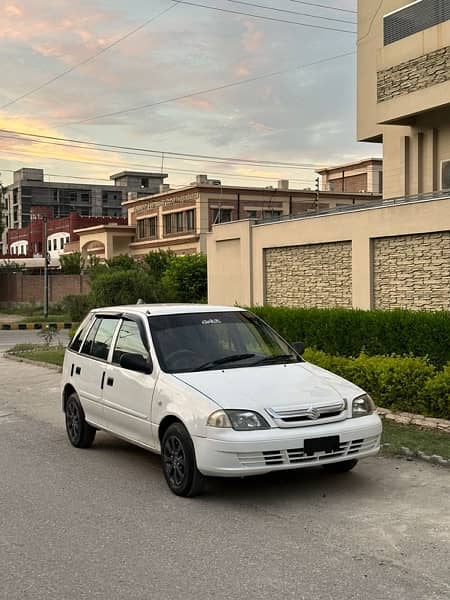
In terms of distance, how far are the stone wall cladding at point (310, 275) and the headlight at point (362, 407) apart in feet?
35.0

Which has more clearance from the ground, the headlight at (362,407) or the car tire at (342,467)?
the headlight at (362,407)

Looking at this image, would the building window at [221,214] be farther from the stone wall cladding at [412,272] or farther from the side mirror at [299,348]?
the side mirror at [299,348]

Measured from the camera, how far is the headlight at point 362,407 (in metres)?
6.90

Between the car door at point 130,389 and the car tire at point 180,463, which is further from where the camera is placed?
the car door at point 130,389

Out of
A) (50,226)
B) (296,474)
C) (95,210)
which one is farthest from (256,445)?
(95,210)

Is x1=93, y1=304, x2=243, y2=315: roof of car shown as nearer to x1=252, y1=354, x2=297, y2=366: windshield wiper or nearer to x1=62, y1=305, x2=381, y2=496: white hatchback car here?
x1=62, y1=305, x2=381, y2=496: white hatchback car

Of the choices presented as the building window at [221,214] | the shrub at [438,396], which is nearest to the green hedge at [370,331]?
the shrub at [438,396]

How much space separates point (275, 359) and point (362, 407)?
1137mm

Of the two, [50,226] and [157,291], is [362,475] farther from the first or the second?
[50,226]

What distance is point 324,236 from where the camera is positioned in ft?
60.1

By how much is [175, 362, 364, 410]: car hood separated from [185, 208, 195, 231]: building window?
58851mm

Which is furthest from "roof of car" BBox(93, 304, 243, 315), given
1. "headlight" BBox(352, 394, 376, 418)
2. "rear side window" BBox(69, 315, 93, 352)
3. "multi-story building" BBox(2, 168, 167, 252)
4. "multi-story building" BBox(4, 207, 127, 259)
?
"multi-story building" BBox(2, 168, 167, 252)

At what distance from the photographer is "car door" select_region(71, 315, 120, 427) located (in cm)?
855

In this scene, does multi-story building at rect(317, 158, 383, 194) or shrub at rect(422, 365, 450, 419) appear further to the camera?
multi-story building at rect(317, 158, 383, 194)
